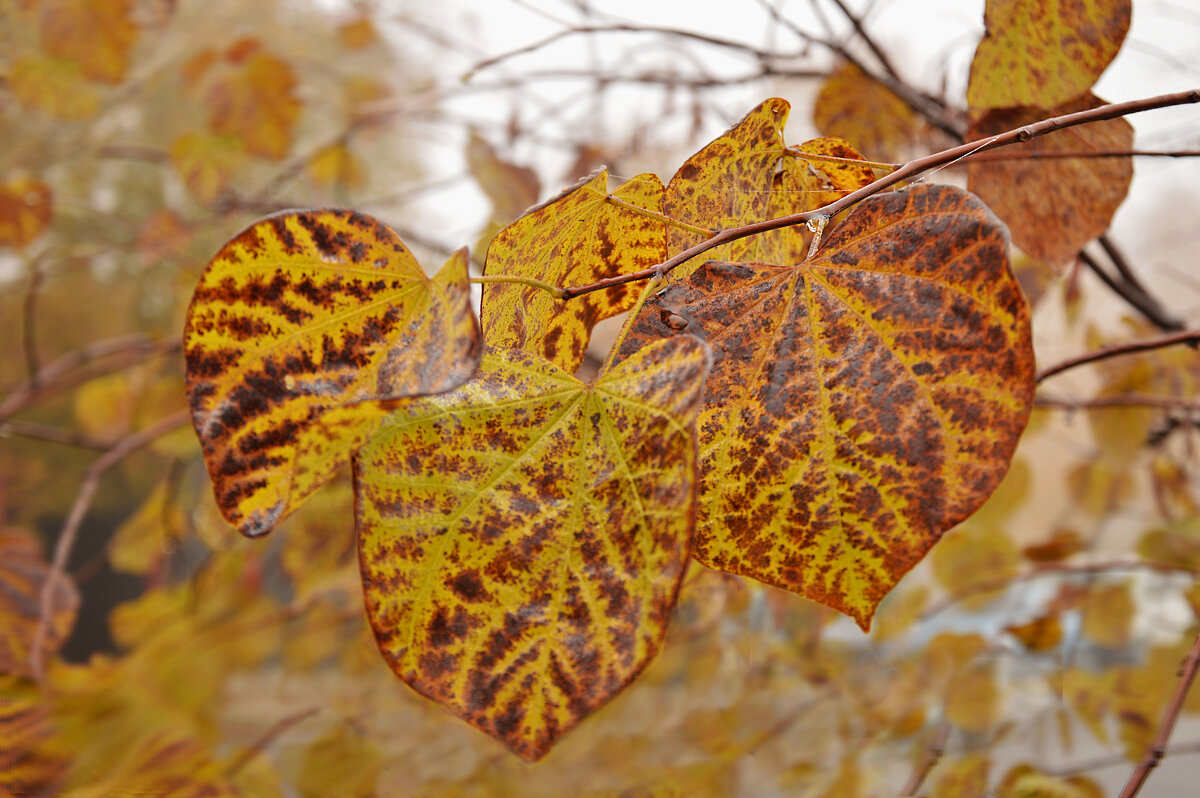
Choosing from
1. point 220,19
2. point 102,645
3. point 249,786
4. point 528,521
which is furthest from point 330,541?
point 220,19

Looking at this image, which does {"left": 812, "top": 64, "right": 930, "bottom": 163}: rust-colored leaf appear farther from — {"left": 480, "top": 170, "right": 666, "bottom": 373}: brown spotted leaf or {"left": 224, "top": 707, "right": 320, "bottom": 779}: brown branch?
{"left": 224, "top": 707, "right": 320, "bottom": 779}: brown branch

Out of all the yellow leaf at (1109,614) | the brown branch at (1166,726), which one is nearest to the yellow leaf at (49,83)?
the brown branch at (1166,726)

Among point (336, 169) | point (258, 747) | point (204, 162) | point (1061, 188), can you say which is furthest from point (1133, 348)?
point (336, 169)

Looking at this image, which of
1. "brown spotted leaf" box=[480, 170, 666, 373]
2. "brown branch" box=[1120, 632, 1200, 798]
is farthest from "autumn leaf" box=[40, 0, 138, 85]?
"brown branch" box=[1120, 632, 1200, 798]

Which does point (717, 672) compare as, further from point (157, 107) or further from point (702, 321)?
point (157, 107)

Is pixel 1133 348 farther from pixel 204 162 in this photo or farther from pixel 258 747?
pixel 204 162

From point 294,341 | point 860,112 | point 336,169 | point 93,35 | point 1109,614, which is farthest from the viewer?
point 336,169

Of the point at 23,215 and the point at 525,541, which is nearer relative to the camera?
the point at 525,541
